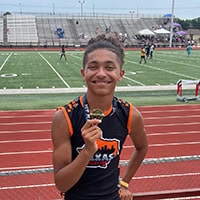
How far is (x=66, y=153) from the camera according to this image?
6.23 ft

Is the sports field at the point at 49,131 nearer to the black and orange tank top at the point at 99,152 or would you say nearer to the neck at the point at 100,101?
the black and orange tank top at the point at 99,152

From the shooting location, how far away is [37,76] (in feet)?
64.6

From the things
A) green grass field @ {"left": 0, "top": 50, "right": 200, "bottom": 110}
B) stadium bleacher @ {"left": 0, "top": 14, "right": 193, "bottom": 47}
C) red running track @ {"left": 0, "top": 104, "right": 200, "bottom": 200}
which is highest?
stadium bleacher @ {"left": 0, "top": 14, "right": 193, "bottom": 47}

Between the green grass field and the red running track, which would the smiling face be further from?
the green grass field

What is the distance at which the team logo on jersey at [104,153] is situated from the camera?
198 centimetres

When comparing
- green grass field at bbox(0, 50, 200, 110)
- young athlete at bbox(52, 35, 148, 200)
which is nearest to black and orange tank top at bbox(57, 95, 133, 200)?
young athlete at bbox(52, 35, 148, 200)

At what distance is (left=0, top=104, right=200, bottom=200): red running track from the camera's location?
576 centimetres

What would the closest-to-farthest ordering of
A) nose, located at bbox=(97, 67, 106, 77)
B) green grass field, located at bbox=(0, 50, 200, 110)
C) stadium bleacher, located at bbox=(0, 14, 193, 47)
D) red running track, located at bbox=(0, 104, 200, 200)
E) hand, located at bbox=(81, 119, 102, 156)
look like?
hand, located at bbox=(81, 119, 102, 156), nose, located at bbox=(97, 67, 106, 77), red running track, located at bbox=(0, 104, 200, 200), green grass field, located at bbox=(0, 50, 200, 110), stadium bleacher, located at bbox=(0, 14, 193, 47)

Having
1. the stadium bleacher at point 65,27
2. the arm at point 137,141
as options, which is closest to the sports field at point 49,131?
the arm at point 137,141

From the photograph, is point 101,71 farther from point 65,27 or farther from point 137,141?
point 65,27

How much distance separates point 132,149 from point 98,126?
19.5ft

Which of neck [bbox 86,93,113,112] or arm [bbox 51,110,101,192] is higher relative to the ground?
neck [bbox 86,93,113,112]

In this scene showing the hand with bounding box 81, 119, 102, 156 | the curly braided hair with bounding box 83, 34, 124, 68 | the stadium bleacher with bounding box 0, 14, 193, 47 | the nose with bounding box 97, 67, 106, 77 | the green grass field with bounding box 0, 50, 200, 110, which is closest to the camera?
the hand with bounding box 81, 119, 102, 156

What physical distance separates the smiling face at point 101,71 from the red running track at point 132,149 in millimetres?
1823
